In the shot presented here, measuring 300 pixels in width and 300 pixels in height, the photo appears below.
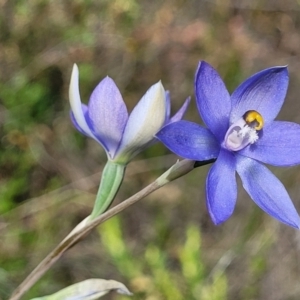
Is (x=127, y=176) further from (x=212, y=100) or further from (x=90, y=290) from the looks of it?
(x=212, y=100)

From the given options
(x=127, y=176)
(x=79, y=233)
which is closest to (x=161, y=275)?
(x=127, y=176)

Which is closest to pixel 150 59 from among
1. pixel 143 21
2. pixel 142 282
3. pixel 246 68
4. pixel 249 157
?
pixel 143 21

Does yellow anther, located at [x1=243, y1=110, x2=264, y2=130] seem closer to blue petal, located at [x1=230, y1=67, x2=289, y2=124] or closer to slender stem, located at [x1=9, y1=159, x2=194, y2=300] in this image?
blue petal, located at [x1=230, y1=67, x2=289, y2=124]

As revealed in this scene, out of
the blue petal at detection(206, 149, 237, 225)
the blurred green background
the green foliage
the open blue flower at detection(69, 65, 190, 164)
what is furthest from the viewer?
the blurred green background

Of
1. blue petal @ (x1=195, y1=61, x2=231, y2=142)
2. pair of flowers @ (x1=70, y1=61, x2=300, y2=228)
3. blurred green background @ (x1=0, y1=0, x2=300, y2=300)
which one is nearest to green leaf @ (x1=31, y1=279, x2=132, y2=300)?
pair of flowers @ (x1=70, y1=61, x2=300, y2=228)

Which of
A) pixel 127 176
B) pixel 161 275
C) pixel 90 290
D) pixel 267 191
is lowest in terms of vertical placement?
pixel 161 275

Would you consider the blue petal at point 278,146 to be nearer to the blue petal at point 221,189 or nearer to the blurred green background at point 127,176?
the blue petal at point 221,189

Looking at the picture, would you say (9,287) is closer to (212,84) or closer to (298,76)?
(212,84)
